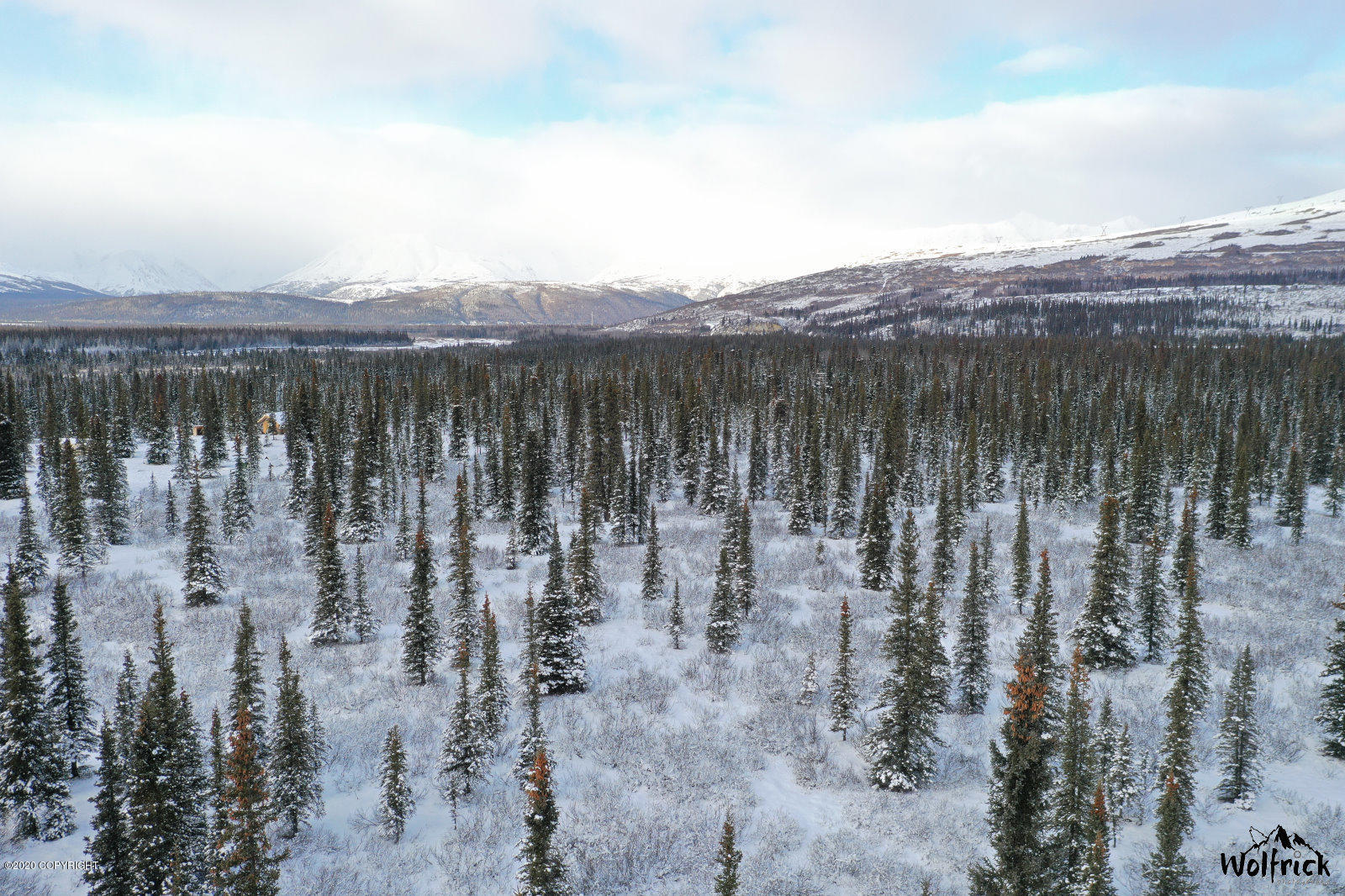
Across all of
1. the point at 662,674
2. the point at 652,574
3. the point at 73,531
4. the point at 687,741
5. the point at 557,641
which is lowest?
the point at 687,741

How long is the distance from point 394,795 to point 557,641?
11501mm

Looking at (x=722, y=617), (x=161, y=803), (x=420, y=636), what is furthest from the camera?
(x=722, y=617)

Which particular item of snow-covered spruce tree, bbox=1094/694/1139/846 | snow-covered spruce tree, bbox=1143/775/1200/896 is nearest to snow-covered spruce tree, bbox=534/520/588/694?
snow-covered spruce tree, bbox=1094/694/1139/846

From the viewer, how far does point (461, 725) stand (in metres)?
23.5

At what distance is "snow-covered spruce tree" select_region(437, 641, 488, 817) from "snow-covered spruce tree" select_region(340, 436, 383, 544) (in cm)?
3828

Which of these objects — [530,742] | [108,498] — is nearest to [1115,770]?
[530,742]

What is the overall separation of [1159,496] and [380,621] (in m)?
71.6

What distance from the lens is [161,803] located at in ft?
53.9

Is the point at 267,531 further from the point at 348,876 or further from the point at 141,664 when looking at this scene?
the point at 348,876

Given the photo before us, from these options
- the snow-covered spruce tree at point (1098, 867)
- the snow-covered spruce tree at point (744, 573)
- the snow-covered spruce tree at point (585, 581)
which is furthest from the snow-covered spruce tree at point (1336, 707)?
the snow-covered spruce tree at point (585, 581)

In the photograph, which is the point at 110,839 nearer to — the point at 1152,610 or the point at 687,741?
the point at 687,741

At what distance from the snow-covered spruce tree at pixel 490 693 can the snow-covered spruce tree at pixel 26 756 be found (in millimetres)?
12129

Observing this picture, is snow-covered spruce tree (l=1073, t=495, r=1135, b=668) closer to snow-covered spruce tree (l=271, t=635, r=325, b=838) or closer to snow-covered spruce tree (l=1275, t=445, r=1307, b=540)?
snow-covered spruce tree (l=271, t=635, r=325, b=838)

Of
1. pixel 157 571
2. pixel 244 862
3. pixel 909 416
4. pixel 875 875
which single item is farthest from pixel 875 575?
pixel 909 416
